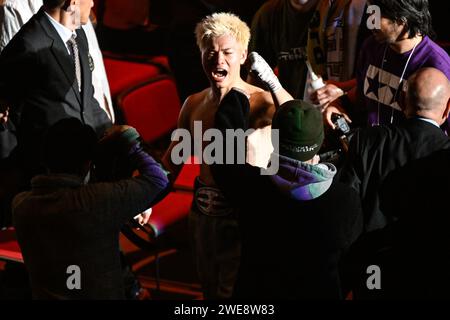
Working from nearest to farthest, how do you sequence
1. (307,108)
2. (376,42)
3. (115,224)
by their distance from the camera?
(307,108), (115,224), (376,42)

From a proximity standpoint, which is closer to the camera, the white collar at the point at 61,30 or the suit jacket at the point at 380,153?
the suit jacket at the point at 380,153

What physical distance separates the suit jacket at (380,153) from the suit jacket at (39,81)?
57.8 inches

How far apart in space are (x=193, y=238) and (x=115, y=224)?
0.58 meters

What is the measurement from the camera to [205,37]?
3439mm

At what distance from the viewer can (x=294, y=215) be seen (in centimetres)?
280

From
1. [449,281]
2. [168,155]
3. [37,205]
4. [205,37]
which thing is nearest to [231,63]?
[205,37]

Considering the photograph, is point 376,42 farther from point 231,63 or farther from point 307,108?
point 307,108

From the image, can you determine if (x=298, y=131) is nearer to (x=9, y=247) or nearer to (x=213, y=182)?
(x=213, y=182)

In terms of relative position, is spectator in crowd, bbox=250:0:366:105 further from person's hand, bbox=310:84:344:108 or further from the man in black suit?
the man in black suit

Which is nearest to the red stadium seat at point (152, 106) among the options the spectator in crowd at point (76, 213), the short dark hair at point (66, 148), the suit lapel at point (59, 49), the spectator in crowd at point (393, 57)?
the suit lapel at point (59, 49)

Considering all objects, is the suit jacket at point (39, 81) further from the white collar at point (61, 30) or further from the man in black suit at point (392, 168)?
the man in black suit at point (392, 168)

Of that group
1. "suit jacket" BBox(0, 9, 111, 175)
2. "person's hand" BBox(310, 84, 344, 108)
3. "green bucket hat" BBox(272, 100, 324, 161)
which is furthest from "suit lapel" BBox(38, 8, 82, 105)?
"green bucket hat" BBox(272, 100, 324, 161)

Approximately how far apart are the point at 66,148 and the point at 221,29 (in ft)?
3.00

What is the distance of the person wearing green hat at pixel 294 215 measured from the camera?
9.05 ft
